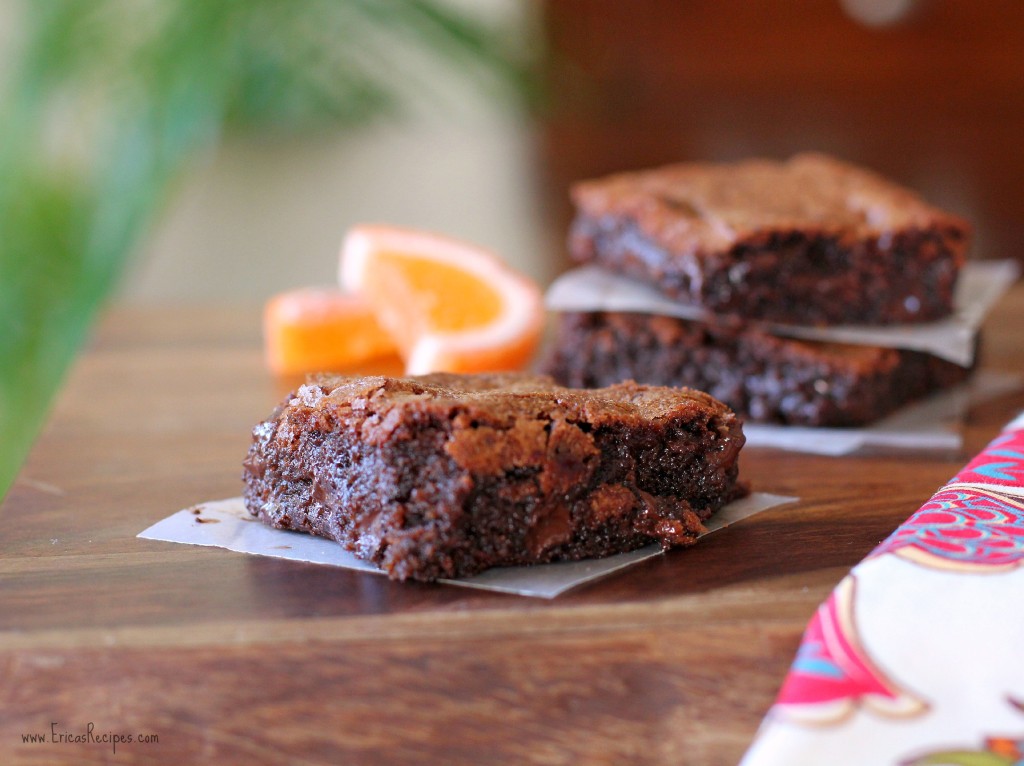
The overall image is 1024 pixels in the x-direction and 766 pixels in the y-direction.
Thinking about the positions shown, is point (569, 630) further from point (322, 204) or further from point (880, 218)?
point (322, 204)

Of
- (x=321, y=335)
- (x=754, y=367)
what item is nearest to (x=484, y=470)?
(x=754, y=367)

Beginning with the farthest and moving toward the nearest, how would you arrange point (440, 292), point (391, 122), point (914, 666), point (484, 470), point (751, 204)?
point (391, 122), point (440, 292), point (751, 204), point (484, 470), point (914, 666)

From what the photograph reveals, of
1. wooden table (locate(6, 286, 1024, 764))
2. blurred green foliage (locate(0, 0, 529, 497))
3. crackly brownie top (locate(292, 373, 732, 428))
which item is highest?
blurred green foliage (locate(0, 0, 529, 497))

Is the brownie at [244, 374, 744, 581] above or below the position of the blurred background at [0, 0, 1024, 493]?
below

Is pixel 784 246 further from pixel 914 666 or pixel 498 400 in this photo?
pixel 914 666

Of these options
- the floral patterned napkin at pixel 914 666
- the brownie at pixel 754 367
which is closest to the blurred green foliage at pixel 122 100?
the brownie at pixel 754 367

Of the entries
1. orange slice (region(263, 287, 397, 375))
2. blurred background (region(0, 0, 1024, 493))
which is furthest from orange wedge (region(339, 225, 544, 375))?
blurred background (region(0, 0, 1024, 493))

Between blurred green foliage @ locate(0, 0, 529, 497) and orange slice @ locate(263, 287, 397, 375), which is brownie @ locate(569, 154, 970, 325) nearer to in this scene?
orange slice @ locate(263, 287, 397, 375)
